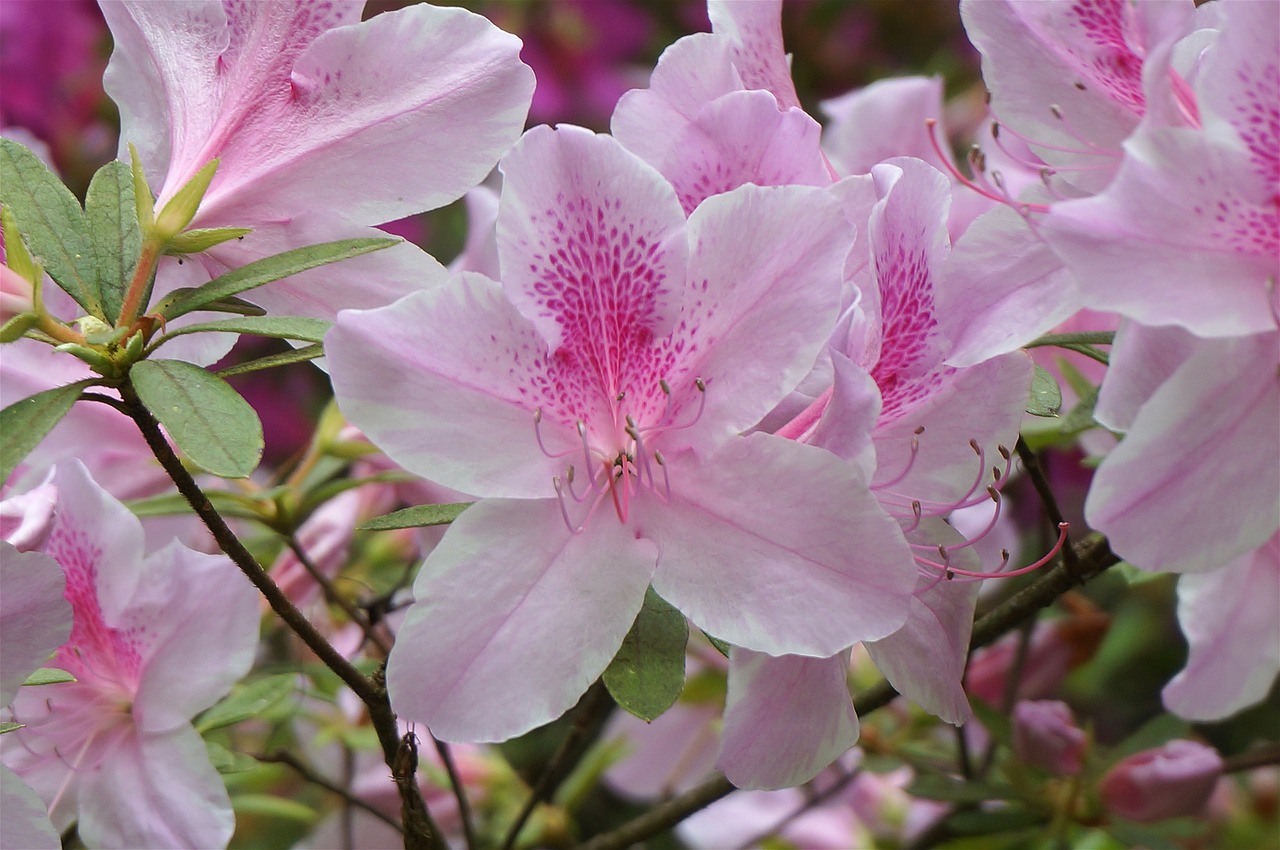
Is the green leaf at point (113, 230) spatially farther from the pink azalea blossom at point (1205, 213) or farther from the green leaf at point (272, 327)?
the pink azalea blossom at point (1205, 213)

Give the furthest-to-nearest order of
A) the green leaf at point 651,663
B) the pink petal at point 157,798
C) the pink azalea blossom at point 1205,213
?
1. the pink petal at point 157,798
2. the green leaf at point 651,663
3. the pink azalea blossom at point 1205,213

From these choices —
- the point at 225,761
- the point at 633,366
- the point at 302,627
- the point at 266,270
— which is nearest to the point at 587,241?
the point at 633,366

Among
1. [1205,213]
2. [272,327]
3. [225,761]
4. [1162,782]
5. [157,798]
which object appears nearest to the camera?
[1205,213]

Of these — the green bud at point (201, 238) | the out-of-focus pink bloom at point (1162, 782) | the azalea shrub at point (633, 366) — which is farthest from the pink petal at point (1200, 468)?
the out-of-focus pink bloom at point (1162, 782)

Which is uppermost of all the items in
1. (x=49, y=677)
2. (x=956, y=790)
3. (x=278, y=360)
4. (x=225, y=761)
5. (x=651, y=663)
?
(x=278, y=360)

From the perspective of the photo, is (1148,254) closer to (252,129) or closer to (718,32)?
(718,32)

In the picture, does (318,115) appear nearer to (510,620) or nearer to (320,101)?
(320,101)
